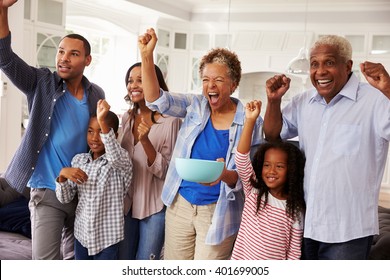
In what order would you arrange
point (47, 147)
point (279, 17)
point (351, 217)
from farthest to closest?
point (279, 17) < point (47, 147) < point (351, 217)

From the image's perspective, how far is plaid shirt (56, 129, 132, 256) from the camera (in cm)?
148

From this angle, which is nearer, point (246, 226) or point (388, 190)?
point (246, 226)

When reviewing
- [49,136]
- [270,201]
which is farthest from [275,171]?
[49,136]

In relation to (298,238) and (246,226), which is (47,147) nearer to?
(246,226)

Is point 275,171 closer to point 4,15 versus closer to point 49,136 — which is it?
point 49,136

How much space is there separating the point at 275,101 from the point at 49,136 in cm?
65

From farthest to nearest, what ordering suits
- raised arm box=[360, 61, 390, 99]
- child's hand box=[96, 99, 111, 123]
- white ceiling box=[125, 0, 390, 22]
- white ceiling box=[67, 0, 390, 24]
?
1. white ceiling box=[125, 0, 390, 22]
2. white ceiling box=[67, 0, 390, 24]
3. child's hand box=[96, 99, 111, 123]
4. raised arm box=[360, 61, 390, 99]

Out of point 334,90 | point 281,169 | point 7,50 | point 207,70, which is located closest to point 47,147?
point 7,50

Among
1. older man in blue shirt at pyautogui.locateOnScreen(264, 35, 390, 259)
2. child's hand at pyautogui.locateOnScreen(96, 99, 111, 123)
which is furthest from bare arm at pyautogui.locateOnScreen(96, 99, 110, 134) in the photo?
older man in blue shirt at pyautogui.locateOnScreen(264, 35, 390, 259)

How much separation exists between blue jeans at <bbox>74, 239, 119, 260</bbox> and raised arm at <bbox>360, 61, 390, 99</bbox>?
35.1 inches

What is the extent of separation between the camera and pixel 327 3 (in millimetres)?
5668

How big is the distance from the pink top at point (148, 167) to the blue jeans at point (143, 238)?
29 mm

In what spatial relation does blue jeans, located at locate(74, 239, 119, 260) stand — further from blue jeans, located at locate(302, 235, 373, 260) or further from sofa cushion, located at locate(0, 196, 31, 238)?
sofa cushion, located at locate(0, 196, 31, 238)

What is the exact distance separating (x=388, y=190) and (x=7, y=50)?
5.01 meters
